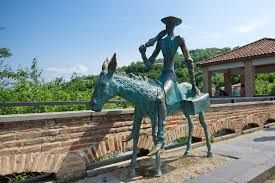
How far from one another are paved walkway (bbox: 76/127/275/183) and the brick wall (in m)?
0.47

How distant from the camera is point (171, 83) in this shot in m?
4.91

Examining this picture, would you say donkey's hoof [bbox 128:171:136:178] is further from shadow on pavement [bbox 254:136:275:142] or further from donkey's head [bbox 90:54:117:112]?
shadow on pavement [bbox 254:136:275:142]

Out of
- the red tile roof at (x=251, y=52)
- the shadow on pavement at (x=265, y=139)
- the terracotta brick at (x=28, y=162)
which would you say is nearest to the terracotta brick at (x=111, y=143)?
the terracotta brick at (x=28, y=162)

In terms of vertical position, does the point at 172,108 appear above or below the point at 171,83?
below

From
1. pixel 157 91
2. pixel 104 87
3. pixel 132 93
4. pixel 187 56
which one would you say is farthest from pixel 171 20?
pixel 104 87

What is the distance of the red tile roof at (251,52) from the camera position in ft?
57.9

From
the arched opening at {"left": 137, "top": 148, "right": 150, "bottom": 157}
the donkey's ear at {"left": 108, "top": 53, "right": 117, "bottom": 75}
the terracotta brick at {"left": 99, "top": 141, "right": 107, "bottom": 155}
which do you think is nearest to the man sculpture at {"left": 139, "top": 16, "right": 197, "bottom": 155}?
the donkey's ear at {"left": 108, "top": 53, "right": 117, "bottom": 75}

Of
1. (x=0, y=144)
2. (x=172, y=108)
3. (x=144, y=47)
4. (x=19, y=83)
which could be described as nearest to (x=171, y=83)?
(x=172, y=108)

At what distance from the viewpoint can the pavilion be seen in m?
17.6

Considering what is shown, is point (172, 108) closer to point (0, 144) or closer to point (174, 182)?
point (174, 182)

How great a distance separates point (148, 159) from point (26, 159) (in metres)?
2.36

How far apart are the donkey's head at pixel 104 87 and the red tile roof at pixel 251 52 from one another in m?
15.2

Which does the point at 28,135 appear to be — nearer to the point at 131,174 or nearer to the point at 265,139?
the point at 131,174

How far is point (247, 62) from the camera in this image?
18.3 meters
